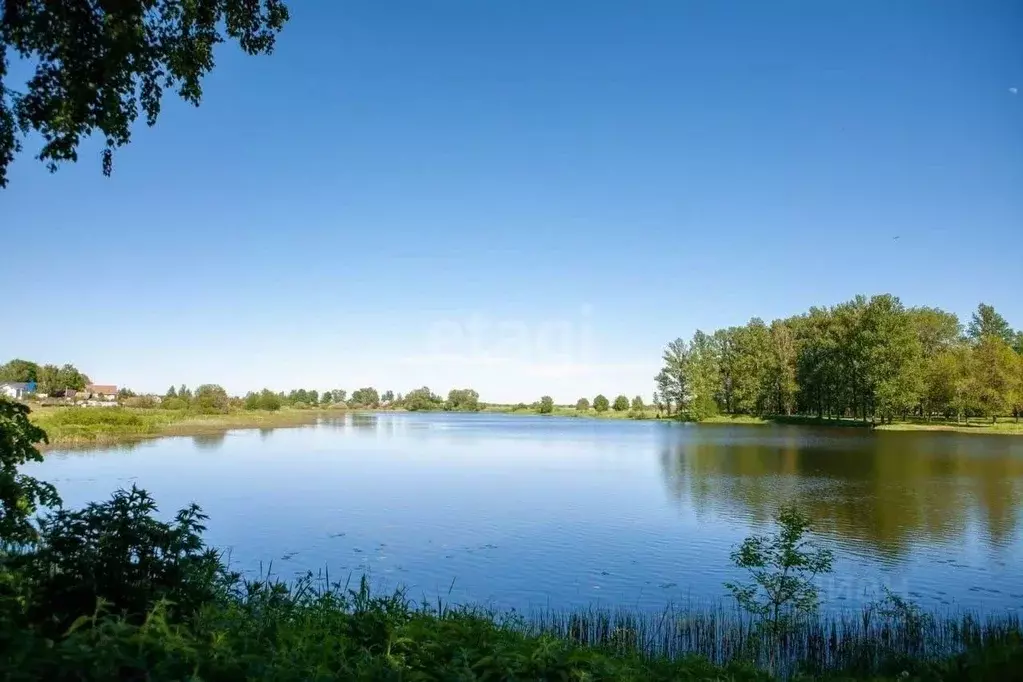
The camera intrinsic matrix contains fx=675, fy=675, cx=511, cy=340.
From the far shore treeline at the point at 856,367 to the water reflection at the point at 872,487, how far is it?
26.4 metres

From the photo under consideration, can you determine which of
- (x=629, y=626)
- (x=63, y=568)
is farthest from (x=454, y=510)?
(x=63, y=568)

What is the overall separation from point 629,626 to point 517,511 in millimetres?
15168

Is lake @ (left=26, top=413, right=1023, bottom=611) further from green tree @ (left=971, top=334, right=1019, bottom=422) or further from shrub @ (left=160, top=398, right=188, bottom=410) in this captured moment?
shrub @ (left=160, top=398, right=188, bottom=410)

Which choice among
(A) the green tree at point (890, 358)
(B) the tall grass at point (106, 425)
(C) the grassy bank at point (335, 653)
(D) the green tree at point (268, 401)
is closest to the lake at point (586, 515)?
(B) the tall grass at point (106, 425)

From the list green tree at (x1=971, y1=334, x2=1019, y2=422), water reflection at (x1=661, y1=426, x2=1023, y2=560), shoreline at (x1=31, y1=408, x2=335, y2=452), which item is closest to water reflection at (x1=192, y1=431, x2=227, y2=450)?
shoreline at (x1=31, y1=408, x2=335, y2=452)

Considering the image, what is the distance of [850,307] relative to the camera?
94.6 meters

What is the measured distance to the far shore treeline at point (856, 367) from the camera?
78.6 meters

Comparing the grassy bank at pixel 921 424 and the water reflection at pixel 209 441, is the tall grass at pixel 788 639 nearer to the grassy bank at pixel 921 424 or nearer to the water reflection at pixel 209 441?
the water reflection at pixel 209 441

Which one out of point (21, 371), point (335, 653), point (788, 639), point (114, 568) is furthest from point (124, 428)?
point (21, 371)

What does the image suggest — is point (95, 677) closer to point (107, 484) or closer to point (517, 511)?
point (517, 511)

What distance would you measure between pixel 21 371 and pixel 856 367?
13682 centimetres

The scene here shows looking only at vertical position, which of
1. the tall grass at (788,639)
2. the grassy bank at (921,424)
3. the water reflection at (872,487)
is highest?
the grassy bank at (921,424)

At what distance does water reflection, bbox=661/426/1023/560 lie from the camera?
2252cm

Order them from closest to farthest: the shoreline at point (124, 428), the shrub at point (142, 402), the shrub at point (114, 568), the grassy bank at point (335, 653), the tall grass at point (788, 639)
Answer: the grassy bank at point (335, 653)
the shrub at point (114, 568)
the tall grass at point (788, 639)
the shoreline at point (124, 428)
the shrub at point (142, 402)
